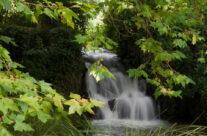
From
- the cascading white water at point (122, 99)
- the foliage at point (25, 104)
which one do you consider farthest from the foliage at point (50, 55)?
the foliage at point (25, 104)

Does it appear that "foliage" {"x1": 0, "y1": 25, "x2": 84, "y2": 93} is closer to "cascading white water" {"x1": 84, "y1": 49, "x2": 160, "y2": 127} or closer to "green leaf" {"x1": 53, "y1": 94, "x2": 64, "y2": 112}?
"cascading white water" {"x1": 84, "y1": 49, "x2": 160, "y2": 127}

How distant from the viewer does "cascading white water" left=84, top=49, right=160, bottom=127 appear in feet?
26.8

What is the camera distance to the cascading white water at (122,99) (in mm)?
8156

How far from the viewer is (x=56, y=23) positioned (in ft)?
31.5

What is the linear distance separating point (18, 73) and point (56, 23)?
7.18m

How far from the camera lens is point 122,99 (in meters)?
8.55

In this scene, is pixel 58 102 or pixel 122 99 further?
pixel 122 99

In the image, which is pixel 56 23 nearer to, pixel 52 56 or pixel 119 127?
pixel 52 56

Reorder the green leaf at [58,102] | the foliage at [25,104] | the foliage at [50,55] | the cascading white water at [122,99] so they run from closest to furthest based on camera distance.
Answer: the foliage at [25,104]
the green leaf at [58,102]
the foliage at [50,55]
the cascading white water at [122,99]

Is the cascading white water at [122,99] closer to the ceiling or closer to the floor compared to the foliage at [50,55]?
closer to the floor

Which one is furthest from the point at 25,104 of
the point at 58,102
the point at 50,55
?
the point at 50,55

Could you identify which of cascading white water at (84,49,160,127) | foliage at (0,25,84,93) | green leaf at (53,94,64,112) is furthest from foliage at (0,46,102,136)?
cascading white water at (84,49,160,127)

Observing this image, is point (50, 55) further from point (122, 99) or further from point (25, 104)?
point (25, 104)

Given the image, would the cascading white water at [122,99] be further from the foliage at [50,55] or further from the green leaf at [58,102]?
the green leaf at [58,102]
